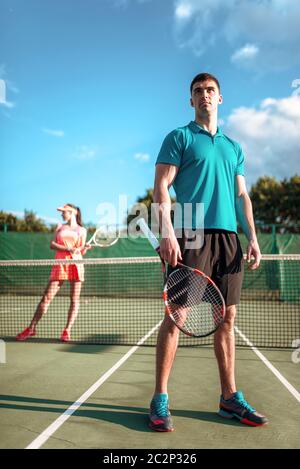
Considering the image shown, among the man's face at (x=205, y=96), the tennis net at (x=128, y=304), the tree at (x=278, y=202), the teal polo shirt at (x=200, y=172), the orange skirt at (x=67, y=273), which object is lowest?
the tennis net at (x=128, y=304)

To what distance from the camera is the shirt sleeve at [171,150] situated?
2443 mm

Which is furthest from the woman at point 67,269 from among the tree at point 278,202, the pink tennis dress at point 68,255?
the tree at point 278,202

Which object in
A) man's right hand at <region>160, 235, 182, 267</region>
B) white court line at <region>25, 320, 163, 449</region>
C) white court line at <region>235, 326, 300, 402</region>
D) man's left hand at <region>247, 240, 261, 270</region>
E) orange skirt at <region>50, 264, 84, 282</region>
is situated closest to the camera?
white court line at <region>25, 320, 163, 449</region>

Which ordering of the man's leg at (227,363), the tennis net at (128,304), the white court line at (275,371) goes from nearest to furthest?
the man's leg at (227,363), the white court line at (275,371), the tennis net at (128,304)

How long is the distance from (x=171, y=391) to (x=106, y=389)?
47cm

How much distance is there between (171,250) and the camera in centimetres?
227

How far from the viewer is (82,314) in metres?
7.79

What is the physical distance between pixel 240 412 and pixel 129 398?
0.82 m

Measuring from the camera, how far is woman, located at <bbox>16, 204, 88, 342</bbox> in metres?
5.01

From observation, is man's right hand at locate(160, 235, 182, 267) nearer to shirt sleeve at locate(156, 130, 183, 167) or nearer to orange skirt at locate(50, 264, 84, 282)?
shirt sleeve at locate(156, 130, 183, 167)

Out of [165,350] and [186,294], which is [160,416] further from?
[186,294]

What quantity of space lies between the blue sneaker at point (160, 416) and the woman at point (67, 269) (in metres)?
2.72

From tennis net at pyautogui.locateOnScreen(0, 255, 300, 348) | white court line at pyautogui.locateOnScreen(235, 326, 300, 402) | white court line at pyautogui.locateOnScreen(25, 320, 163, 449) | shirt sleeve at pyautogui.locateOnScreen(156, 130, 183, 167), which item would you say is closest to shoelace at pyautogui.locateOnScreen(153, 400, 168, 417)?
white court line at pyautogui.locateOnScreen(25, 320, 163, 449)

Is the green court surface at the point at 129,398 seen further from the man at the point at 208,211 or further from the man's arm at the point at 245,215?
the man's arm at the point at 245,215
